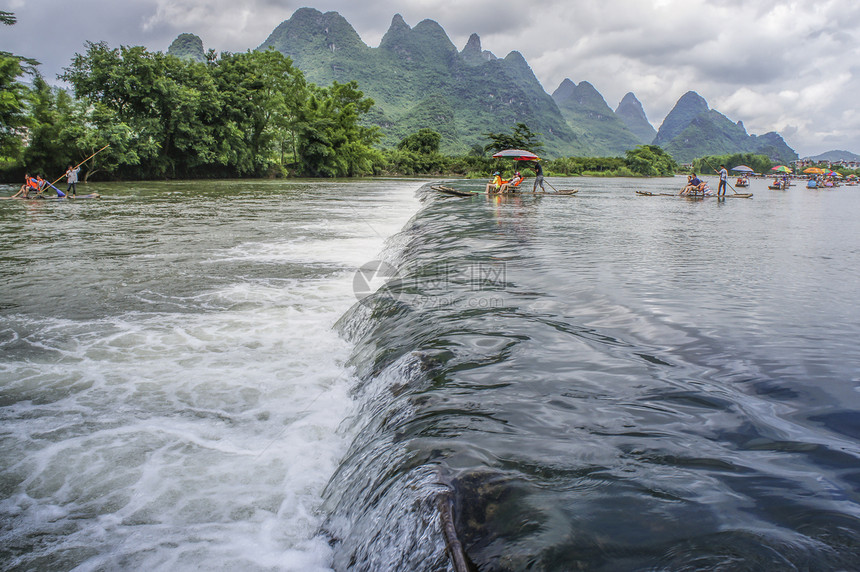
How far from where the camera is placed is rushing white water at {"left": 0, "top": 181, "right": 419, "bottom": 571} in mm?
2445

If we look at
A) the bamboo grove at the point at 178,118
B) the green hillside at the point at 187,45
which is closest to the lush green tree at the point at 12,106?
the bamboo grove at the point at 178,118

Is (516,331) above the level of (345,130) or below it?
below

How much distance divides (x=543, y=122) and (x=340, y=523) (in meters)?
160

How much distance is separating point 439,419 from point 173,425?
2098 mm

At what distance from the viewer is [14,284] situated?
22.7 ft

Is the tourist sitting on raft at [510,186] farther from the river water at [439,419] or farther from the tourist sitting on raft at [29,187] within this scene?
the tourist sitting on raft at [29,187]

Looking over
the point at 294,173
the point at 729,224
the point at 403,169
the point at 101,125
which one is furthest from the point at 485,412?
the point at 403,169

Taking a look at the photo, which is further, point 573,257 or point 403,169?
point 403,169

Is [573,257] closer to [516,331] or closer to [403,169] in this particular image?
[516,331]

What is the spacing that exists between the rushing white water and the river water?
2 centimetres

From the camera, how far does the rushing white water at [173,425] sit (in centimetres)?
245

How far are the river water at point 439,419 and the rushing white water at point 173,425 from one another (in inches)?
0.7

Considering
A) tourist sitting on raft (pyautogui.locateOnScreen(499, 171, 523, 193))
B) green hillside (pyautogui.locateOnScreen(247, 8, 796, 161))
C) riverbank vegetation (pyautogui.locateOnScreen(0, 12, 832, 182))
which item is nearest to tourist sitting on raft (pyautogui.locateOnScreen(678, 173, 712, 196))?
tourist sitting on raft (pyautogui.locateOnScreen(499, 171, 523, 193))

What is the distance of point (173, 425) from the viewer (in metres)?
3.54
